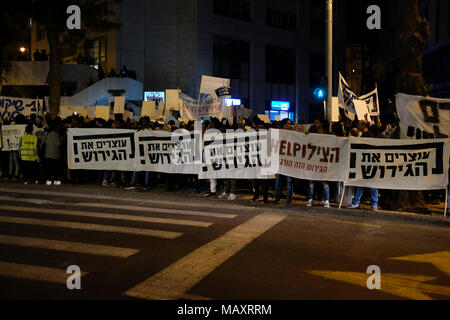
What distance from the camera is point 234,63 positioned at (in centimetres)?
4116

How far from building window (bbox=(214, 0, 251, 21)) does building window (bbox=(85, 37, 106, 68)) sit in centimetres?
1050

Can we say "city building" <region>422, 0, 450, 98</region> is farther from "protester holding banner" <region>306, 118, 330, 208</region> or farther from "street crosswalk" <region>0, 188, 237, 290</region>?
"street crosswalk" <region>0, 188, 237, 290</region>

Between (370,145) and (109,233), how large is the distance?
6.16 meters

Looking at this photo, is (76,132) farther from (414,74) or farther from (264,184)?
(414,74)

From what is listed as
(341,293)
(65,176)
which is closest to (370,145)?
(341,293)

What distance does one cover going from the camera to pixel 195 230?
7.66 meters

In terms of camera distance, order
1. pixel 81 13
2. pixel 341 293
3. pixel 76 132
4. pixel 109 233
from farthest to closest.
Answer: pixel 81 13
pixel 76 132
pixel 109 233
pixel 341 293

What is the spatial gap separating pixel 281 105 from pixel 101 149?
32.9 m

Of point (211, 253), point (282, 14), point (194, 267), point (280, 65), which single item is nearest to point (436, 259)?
point (211, 253)

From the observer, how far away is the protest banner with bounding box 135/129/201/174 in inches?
493

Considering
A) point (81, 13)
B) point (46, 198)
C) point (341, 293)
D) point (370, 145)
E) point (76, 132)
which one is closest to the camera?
point (341, 293)

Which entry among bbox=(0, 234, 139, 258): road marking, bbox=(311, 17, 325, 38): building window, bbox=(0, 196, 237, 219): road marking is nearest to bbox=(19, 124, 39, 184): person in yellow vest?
bbox=(0, 196, 237, 219): road marking

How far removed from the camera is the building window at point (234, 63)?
40.1 meters

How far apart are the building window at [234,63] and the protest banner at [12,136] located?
87.1 ft
